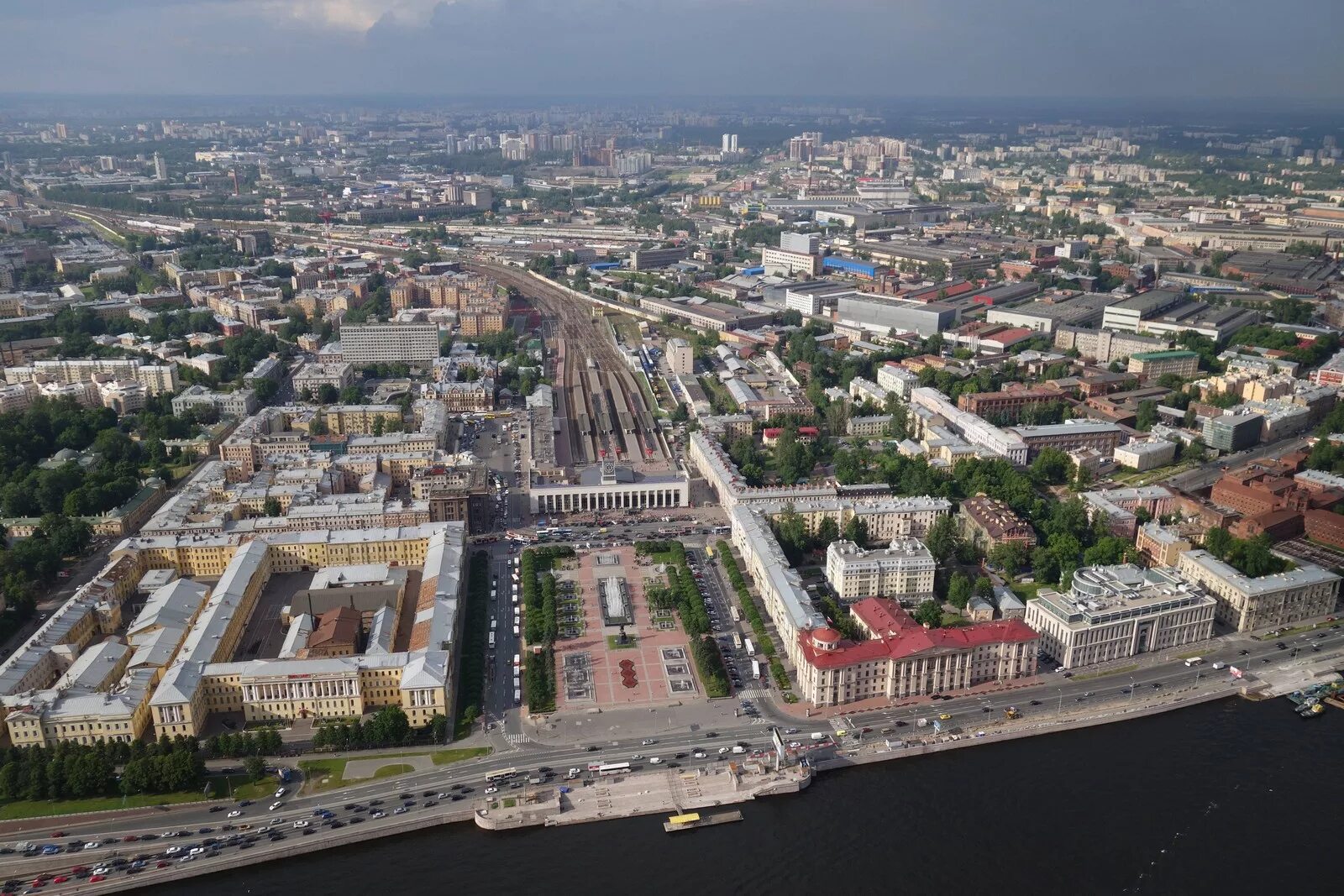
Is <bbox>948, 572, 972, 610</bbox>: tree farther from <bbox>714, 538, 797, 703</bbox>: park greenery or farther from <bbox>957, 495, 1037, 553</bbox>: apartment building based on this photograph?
<bbox>714, 538, 797, 703</bbox>: park greenery

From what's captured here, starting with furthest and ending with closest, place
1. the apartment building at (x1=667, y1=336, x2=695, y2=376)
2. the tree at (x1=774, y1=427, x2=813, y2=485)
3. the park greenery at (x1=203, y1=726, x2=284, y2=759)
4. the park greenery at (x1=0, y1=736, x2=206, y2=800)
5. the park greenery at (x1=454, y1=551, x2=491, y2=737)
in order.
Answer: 1. the apartment building at (x1=667, y1=336, x2=695, y2=376)
2. the tree at (x1=774, y1=427, x2=813, y2=485)
3. the park greenery at (x1=454, y1=551, x2=491, y2=737)
4. the park greenery at (x1=203, y1=726, x2=284, y2=759)
5. the park greenery at (x1=0, y1=736, x2=206, y2=800)

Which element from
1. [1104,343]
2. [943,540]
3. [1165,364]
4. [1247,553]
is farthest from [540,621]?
[1104,343]

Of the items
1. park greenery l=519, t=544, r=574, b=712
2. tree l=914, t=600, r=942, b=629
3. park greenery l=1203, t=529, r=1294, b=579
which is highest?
park greenery l=1203, t=529, r=1294, b=579

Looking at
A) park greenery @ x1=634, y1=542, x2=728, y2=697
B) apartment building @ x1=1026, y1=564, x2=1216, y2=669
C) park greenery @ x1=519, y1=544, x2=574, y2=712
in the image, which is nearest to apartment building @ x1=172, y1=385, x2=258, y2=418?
park greenery @ x1=519, y1=544, x2=574, y2=712

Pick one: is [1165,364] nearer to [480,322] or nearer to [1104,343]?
[1104,343]

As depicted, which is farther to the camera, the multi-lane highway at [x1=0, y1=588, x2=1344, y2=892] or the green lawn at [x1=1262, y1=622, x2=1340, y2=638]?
the green lawn at [x1=1262, y1=622, x2=1340, y2=638]

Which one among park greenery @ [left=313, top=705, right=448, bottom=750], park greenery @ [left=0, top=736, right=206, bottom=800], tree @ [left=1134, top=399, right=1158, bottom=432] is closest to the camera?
park greenery @ [left=0, top=736, right=206, bottom=800]

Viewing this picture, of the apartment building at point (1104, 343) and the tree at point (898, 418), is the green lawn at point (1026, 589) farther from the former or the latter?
the apartment building at point (1104, 343)
